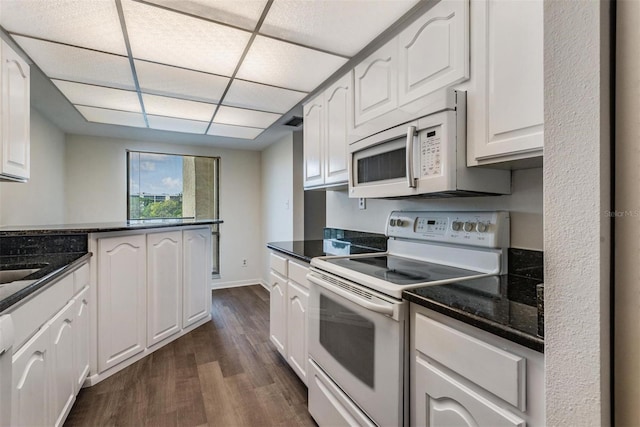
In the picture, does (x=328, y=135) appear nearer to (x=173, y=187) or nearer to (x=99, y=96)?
(x=99, y=96)

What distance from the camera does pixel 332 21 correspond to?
1594mm

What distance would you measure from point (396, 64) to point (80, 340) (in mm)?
2369

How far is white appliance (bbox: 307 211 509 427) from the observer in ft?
3.76

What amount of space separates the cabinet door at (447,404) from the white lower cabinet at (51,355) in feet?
4.38

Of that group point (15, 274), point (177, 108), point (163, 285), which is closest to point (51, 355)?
point (15, 274)

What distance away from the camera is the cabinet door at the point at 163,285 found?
248cm

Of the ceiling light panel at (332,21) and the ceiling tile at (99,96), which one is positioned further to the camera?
the ceiling tile at (99,96)

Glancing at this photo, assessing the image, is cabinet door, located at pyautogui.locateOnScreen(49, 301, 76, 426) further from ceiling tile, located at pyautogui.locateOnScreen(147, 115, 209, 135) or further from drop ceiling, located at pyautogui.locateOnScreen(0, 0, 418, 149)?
ceiling tile, located at pyautogui.locateOnScreen(147, 115, 209, 135)

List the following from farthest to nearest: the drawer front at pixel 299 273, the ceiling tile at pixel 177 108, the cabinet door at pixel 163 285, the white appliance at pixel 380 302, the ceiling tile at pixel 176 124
Answer: 1. the ceiling tile at pixel 176 124
2. the ceiling tile at pixel 177 108
3. the cabinet door at pixel 163 285
4. the drawer front at pixel 299 273
5. the white appliance at pixel 380 302

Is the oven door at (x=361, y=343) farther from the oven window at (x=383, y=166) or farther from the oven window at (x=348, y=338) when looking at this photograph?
the oven window at (x=383, y=166)

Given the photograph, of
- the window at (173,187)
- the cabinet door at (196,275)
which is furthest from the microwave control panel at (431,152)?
the window at (173,187)

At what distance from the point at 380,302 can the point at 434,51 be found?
1.11 meters

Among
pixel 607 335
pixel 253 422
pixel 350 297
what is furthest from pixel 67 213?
pixel 607 335

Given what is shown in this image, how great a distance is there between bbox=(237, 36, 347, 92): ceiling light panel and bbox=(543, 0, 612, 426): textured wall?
5.20 ft
